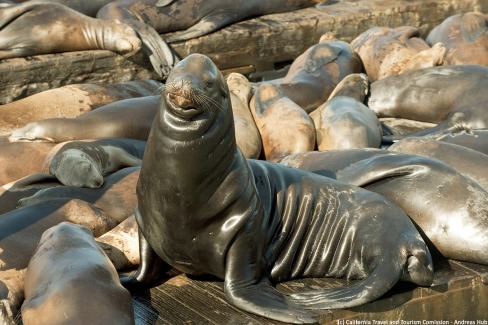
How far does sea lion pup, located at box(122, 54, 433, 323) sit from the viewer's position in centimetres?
541

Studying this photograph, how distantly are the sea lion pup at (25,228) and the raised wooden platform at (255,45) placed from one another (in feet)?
13.3

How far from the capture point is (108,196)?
23.0 feet

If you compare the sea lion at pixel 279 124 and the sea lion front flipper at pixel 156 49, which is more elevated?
the sea lion at pixel 279 124

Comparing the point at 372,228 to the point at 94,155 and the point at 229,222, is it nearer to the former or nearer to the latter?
the point at 229,222

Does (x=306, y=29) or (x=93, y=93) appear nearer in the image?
(x=93, y=93)

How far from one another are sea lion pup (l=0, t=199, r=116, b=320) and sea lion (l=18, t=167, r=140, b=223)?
0.16m

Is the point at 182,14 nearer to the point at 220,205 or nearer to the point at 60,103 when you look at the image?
the point at 60,103

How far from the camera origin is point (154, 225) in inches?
221

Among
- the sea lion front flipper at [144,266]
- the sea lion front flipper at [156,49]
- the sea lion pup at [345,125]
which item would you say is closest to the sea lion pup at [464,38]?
the sea lion pup at [345,125]

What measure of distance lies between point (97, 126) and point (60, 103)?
0.89 meters

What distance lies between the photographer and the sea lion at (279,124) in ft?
27.2

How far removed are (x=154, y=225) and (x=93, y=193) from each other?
1.56 metres

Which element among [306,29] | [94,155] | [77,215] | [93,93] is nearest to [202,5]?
[306,29]

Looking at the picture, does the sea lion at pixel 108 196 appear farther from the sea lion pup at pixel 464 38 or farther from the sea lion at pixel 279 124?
the sea lion pup at pixel 464 38
